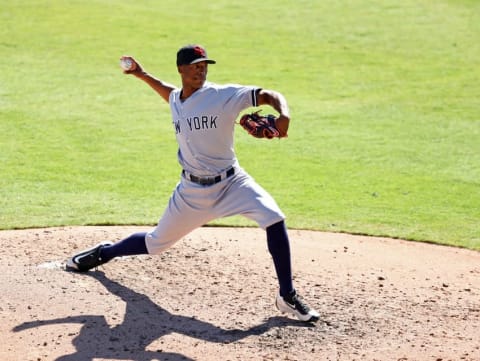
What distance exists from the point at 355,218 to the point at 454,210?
1073mm

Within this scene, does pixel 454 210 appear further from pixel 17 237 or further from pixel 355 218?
pixel 17 237

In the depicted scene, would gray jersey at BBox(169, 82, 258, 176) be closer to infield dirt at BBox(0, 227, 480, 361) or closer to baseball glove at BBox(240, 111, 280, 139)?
baseball glove at BBox(240, 111, 280, 139)

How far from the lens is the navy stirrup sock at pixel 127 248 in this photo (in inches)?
243

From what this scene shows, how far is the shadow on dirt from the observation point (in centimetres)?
508

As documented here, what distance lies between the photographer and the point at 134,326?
18.0 ft

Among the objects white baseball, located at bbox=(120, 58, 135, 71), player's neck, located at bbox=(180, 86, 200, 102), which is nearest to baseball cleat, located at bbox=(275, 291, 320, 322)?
player's neck, located at bbox=(180, 86, 200, 102)

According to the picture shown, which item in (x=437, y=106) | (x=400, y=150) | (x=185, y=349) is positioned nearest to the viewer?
(x=185, y=349)

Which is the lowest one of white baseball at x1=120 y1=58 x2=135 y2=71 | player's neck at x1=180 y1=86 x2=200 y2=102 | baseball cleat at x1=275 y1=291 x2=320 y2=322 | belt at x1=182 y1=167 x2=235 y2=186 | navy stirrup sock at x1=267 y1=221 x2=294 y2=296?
baseball cleat at x1=275 y1=291 x2=320 y2=322

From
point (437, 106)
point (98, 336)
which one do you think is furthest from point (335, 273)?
point (437, 106)

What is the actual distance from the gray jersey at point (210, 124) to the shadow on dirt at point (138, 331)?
991 millimetres

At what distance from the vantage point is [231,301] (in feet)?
19.6

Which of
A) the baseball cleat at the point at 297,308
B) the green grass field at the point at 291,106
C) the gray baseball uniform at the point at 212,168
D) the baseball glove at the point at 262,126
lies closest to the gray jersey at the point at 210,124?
the gray baseball uniform at the point at 212,168

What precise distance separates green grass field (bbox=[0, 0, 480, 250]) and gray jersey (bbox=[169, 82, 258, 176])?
8.11 ft

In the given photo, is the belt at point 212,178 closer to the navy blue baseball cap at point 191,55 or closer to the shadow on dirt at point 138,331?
the navy blue baseball cap at point 191,55
